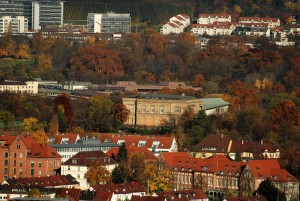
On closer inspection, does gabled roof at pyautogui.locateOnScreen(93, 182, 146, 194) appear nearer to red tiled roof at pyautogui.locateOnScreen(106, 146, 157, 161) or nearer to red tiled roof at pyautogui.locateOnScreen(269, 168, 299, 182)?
red tiled roof at pyautogui.locateOnScreen(269, 168, 299, 182)

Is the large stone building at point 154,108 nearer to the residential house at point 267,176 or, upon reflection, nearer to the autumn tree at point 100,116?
the autumn tree at point 100,116

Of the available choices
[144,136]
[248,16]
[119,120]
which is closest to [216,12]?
[248,16]

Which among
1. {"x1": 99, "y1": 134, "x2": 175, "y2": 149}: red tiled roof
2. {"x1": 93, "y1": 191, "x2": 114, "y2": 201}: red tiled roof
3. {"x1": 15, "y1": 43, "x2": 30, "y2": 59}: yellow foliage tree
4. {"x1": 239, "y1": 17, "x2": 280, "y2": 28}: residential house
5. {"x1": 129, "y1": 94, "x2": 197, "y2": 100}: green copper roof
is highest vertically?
{"x1": 239, "y1": 17, "x2": 280, "y2": 28}: residential house

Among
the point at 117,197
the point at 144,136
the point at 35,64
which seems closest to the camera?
the point at 117,197

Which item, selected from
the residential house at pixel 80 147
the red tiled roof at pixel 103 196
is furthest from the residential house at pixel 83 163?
the red tiled roof at pixel 103 196

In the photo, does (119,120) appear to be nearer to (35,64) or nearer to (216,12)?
(35,64)

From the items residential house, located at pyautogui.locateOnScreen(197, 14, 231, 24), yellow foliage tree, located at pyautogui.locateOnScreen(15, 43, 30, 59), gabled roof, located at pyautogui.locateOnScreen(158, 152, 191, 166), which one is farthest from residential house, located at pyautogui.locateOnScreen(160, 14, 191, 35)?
gabled roof, located at pyautogui.locateOnScreen(158, 152, 191, 166)
